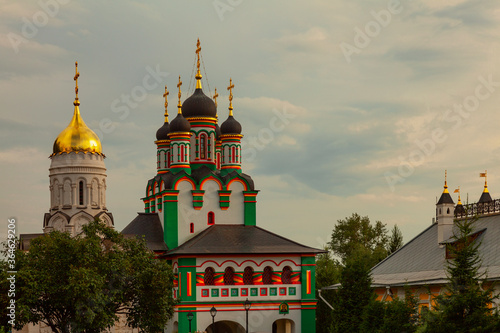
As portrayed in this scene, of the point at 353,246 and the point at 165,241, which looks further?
the point at 353,246

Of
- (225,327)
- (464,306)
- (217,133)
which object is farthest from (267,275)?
(464,306)

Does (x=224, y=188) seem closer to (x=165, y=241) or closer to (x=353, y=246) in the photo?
(x=165, y=241)

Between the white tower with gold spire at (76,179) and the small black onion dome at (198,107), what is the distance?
33.7 feet

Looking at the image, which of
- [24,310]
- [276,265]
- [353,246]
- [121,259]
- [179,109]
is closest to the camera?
[24,310]

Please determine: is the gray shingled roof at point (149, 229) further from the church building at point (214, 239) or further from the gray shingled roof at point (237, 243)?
the gray shingled roof at point (237, 243)

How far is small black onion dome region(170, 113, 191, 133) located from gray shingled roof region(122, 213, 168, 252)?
4584mm

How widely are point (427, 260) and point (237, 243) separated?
9231 mm

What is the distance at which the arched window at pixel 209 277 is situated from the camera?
143 ft

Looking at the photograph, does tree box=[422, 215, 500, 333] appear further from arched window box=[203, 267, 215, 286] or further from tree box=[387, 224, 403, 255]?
tree box=[387, 224, 403, 255]

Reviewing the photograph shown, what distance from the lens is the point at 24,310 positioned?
32344 mm

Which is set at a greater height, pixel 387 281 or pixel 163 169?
pixel 163 169

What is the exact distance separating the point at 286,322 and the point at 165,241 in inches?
286

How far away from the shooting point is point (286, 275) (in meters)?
45.1

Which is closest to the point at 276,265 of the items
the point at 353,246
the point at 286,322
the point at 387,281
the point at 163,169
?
the point at 286,322
